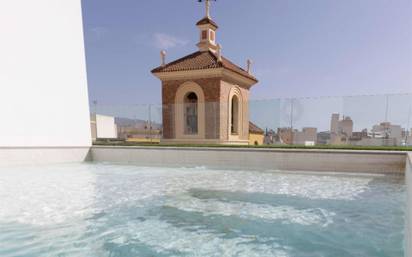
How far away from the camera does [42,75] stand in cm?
1089

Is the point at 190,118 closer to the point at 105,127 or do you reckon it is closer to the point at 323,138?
the point at 105,127

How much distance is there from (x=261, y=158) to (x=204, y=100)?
5792 mm

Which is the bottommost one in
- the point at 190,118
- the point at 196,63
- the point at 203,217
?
the point at 203,217

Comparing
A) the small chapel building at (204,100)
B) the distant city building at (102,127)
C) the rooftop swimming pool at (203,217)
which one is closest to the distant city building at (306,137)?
the small chapel building at (204,100)

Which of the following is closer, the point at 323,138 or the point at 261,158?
the point at 261,158

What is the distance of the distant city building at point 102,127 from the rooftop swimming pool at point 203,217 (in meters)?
9.82

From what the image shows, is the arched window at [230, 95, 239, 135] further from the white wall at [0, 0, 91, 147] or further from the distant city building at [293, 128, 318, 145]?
the white wall at [0, 0, 91, 147]

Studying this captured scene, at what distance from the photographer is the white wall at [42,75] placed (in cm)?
968

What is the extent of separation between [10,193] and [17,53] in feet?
21.1

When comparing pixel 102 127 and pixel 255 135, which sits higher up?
pixel 102 127

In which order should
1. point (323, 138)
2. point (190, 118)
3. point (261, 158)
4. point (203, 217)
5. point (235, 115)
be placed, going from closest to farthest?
point (203, 217), point (261, 158), point (323, 138), point (190, 118), point (235, 115)

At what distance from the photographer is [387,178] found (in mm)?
7715

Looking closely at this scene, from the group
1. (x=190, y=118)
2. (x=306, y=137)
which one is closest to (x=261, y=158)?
(x=306, y=137)

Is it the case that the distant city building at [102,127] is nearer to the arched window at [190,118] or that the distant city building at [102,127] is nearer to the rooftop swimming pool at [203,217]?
the arched window at [190,118]
